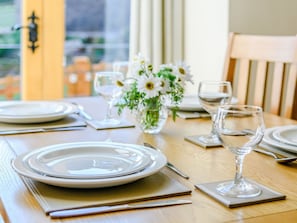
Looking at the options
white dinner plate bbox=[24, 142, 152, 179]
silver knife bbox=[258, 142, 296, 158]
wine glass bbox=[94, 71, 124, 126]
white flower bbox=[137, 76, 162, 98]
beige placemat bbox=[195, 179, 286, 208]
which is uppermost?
white flower bbox=[137, 76, 162, 98]

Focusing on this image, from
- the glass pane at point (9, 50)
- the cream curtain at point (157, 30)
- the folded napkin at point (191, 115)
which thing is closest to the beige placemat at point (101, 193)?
the folded napkin at point (191, 115)

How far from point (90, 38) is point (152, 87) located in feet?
6.63

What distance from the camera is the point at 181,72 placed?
1.37 meters

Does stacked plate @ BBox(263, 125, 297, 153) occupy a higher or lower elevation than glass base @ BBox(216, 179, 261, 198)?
higher

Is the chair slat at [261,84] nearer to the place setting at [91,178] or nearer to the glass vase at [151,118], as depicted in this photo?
the glass vase at [151,118]

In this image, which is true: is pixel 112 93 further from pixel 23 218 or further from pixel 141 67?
pixel 23 218

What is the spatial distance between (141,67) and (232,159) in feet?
1.21

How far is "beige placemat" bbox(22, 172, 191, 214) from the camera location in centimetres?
84

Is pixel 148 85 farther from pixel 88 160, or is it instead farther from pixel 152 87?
pixel 88 160

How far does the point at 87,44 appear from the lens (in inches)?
128

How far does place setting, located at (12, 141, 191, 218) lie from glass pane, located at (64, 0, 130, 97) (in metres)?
2.20

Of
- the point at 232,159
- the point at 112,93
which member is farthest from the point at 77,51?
the point at 232,159

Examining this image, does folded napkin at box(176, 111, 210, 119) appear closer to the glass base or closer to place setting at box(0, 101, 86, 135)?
place setting at box(0, 101, 86, 135)

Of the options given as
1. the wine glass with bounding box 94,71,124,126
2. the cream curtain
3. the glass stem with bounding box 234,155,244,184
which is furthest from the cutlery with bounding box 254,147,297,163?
the cream curtain
